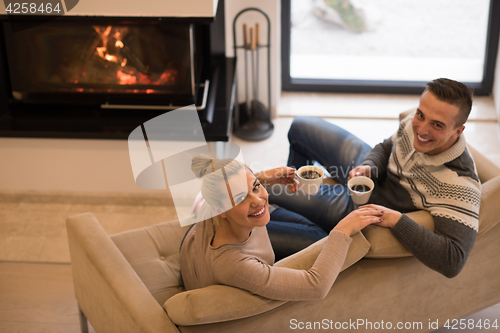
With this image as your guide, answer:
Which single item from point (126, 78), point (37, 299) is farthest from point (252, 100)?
point (37, 299)

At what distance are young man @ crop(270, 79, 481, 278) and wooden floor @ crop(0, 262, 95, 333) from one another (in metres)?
1.01

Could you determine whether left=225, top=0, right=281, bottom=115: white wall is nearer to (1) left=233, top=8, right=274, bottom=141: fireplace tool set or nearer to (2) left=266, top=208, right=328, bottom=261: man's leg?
(1) left=233, top=8, right=274, bottom=141: fireplace tool set

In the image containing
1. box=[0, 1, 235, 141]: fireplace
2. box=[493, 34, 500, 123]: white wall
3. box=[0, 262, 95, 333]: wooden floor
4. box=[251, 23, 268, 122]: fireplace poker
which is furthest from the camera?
box=[493, 34, 500, 123]: white wall

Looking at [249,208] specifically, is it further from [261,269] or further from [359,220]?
[359,220]

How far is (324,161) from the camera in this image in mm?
2021

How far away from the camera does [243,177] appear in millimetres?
1270

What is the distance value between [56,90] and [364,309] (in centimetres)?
193

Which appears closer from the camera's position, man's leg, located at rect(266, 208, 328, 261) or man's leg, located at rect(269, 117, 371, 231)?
man's leg, located at rect(266, 208, 328, 261)

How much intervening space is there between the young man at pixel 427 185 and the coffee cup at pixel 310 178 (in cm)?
21

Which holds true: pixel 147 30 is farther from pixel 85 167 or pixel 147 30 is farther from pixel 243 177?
pixel 243 177

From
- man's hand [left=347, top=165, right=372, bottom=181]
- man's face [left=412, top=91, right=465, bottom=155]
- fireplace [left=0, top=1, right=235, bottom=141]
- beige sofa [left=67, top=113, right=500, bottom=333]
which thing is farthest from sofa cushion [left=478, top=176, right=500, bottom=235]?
fireplace [left=0, top=1, right=235, bottom=141]

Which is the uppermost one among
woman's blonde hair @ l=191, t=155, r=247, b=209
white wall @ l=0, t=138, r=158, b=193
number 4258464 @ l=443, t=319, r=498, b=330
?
woman's blonde hair @ l=191, t=155, r=247, b=209

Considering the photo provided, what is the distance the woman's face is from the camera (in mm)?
1271

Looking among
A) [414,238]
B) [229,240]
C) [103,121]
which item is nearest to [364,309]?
[414,238]
